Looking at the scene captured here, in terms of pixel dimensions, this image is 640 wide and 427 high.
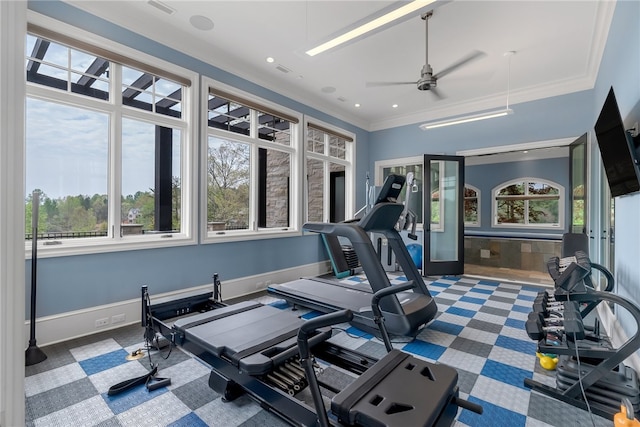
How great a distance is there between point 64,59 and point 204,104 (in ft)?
4.57

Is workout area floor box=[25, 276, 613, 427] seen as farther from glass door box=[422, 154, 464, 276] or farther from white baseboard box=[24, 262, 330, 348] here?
glass door box=[422, 154, 464, 276]

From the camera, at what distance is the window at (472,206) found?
870cm

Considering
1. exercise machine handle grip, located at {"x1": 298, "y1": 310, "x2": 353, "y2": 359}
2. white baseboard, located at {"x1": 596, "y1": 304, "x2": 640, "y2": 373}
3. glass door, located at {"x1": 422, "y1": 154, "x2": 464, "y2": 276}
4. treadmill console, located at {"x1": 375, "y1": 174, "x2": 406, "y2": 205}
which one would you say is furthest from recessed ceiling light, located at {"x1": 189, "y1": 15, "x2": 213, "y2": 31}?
white baseboard, located at {"x1": 596, "y1": 304, "x2": 640, "y2": 373}

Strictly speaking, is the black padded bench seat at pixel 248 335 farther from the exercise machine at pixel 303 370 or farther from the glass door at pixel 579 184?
the glass door at pixel 579 184

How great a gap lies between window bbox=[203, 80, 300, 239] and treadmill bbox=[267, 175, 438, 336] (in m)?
1.49

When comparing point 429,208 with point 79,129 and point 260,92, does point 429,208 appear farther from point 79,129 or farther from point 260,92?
point 79,129

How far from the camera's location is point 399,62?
419cm

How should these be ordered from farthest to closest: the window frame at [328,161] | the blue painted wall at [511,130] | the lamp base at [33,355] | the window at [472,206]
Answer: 1. the window at [472,206]
2. the window frame at [328,161]
3. the blue painted wall at [511,130]
4. the lamp base at [33,355]

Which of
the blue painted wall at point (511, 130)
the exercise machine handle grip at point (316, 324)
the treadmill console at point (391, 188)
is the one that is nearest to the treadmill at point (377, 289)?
the treadmill console at point (391, 188)

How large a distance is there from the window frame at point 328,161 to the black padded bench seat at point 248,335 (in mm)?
3000

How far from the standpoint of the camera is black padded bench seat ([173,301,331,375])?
5.90ft

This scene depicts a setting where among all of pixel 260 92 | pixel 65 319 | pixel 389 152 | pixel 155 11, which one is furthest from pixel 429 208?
pixel 65 319

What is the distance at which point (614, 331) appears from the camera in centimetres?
283

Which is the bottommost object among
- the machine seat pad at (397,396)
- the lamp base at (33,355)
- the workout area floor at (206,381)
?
the workout area floor at (206,381)
